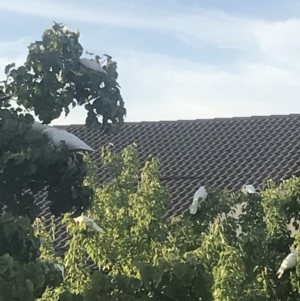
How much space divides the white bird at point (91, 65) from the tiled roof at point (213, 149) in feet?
29.5

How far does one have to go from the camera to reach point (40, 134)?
4562mm

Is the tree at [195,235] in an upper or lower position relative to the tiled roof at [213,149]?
lower

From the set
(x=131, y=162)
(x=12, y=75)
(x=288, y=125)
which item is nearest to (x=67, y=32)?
(x=12, y=75)

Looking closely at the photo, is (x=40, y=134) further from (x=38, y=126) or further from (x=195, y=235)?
(x=195, y=235)

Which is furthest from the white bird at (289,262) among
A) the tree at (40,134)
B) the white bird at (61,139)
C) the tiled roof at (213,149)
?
the tiled roof at (213,149)

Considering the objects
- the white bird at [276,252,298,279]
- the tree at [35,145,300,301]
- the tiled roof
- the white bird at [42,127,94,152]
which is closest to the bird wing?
the white bird at [42,127,94,152]

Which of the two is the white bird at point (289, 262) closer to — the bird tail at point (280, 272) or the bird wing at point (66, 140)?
the bird tail at point (280, 272)

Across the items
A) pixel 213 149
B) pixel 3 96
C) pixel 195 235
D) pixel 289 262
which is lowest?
pixel 289 262

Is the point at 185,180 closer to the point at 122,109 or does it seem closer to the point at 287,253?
the point at 287,253

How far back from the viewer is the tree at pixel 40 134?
445 centimetres

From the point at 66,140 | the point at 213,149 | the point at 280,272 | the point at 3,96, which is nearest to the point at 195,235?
the point at 280,272

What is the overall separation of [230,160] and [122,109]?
1197 cm

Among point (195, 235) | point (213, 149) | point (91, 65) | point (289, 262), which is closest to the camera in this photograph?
point (91, 65)

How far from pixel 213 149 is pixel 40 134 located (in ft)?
43.1
